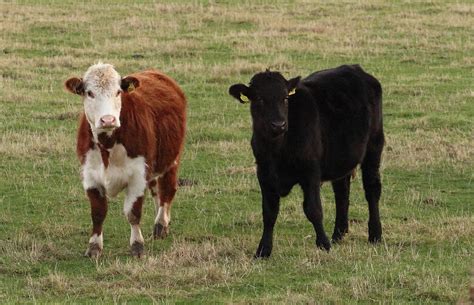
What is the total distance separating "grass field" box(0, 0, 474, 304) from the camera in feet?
27.3

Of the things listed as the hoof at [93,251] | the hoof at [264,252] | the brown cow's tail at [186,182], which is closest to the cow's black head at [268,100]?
the hoof at [264,252]

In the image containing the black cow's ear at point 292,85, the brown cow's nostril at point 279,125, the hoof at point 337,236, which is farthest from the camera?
the hoof at point 337,236

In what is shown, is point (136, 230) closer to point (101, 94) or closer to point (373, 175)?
point (101, 94)

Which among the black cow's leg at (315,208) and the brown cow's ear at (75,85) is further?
the brown cow's ear at (75,85)

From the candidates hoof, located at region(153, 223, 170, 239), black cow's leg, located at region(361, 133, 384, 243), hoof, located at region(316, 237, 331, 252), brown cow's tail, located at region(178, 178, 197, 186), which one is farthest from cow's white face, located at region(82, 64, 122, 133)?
brown cow's tail, located at region(178, 178, 197, 186)

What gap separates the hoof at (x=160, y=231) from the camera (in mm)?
10633

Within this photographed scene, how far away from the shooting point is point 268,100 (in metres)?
9.30

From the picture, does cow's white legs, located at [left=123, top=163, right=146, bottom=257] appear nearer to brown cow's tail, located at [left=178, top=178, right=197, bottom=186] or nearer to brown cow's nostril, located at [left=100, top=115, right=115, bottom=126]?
brown cow's nostril, located at [left=100, top=115, right=115, bottom=126]

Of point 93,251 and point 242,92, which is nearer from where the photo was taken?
point 242,92

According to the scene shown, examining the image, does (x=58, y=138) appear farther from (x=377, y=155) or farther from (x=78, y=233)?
(x=377, y=155)

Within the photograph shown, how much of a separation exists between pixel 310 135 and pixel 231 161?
4324 mm

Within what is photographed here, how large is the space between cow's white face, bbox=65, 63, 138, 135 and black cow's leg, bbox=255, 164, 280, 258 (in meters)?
1.36

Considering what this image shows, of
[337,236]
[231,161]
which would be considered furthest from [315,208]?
[231,161]

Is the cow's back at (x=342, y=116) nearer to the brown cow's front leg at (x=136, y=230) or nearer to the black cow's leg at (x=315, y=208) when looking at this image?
the black cow's leg at (x=315, y=208)
